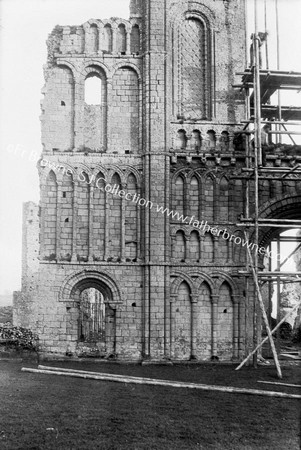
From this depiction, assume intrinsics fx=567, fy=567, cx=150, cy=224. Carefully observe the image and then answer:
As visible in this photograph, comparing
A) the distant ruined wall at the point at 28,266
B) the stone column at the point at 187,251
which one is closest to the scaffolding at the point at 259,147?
the stone column at the point at 187,251

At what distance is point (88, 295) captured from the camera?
27406mm

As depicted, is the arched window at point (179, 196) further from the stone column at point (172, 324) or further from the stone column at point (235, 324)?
the stone column at point (235, 324)

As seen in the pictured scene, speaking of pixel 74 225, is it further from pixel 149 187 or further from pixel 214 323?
Result: pixel 214 323

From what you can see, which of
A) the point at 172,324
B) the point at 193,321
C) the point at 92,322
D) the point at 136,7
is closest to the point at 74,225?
the point at 172,324

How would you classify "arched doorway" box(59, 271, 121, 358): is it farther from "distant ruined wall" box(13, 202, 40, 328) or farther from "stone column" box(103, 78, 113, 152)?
"distant ruined wall" box(13, 202, 40, 328)

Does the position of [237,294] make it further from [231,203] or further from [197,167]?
[197,167]

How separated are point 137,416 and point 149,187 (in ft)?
Result: 32.6

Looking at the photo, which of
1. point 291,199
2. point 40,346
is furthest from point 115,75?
point 40,346

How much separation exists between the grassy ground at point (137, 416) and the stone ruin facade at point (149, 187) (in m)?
3.75

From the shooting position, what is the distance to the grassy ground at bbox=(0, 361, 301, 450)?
8.70m

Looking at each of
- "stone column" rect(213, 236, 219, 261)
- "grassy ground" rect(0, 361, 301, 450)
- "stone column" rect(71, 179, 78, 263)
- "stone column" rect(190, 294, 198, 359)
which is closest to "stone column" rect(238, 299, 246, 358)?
"stone column" rect(190, 294, 198, 359)

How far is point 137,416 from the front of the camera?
1048cm

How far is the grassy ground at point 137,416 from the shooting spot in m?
8.70

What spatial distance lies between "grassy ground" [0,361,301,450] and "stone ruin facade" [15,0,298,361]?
3745mm
